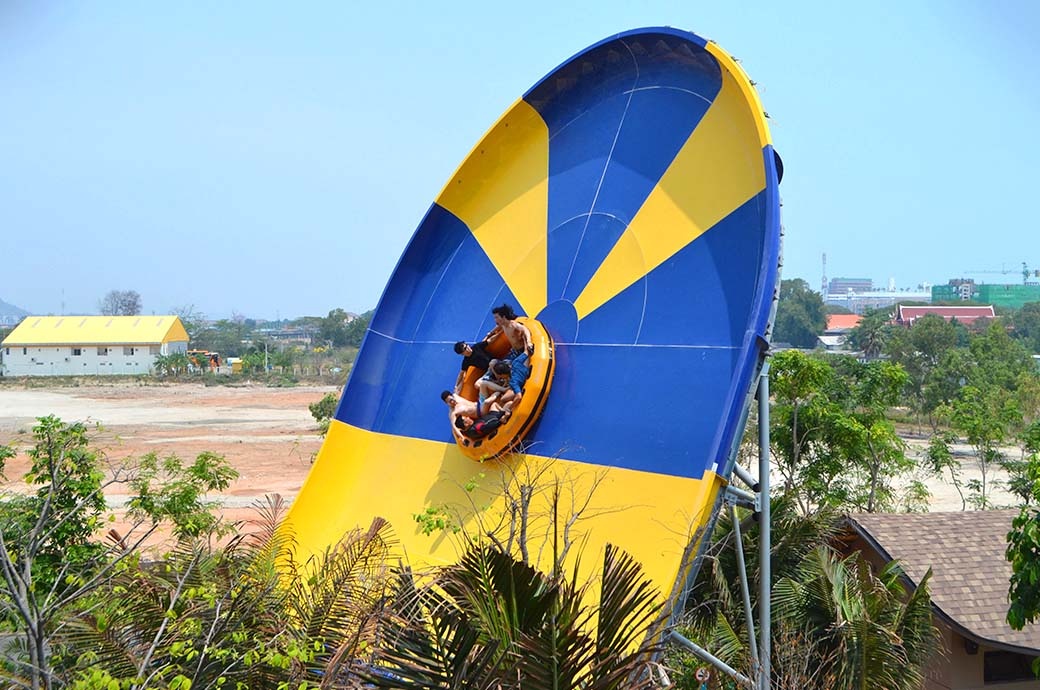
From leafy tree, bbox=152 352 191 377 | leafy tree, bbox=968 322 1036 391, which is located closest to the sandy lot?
leafy tree, bbox=152 352 191 377

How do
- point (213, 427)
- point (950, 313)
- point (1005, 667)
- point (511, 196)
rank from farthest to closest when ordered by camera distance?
point (950, 313)
point (213, 427)
point (1005, 667)
point (511, 196)

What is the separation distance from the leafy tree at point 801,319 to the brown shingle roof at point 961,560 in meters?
123

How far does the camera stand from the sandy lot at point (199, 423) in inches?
1723

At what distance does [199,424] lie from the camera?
2530 inches

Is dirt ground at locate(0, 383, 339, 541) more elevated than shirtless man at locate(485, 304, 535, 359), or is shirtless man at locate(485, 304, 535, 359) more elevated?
shirtless man at locate(485, 304, 535, 359)

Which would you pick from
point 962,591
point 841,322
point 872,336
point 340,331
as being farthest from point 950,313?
point 962,591

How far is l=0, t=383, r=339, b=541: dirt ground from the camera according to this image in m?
42.2

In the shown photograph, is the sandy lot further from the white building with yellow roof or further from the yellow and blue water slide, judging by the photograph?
the yellow and blue water slide

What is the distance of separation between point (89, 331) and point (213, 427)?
49575mm

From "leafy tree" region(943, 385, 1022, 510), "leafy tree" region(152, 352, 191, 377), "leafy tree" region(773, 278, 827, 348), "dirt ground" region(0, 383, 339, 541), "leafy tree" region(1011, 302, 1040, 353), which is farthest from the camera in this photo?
"leafy tree" region(773, 278, 827, 348)

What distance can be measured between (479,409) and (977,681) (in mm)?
7840

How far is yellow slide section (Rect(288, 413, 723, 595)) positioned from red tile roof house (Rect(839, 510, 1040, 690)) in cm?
592

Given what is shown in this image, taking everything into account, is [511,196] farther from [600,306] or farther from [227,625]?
[227,625]

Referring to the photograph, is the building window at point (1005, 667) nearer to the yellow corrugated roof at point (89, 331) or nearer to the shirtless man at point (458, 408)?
the shirtless man at point (458, 408)
